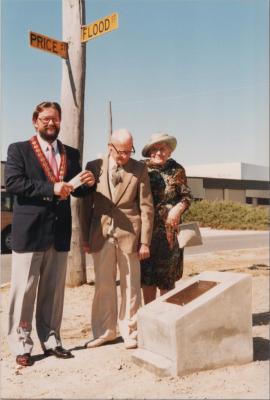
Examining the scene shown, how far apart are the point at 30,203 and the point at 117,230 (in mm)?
753

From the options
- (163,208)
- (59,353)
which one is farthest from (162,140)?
(59,353)

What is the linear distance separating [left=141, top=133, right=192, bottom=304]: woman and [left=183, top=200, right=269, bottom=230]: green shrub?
23.2m

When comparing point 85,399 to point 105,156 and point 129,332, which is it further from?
point 105,156

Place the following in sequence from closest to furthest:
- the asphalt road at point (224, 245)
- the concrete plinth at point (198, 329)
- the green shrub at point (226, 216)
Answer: the concrete plinth at point (198, 329) < the asphalt road at point (224, 245) < the green shrub at point (226, 216)

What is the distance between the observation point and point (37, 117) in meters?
3.71

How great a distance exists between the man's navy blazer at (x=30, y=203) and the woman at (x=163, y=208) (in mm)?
920

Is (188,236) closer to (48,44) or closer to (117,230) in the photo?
(117,230)

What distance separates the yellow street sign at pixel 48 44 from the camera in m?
5.01

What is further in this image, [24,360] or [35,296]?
[35,296]

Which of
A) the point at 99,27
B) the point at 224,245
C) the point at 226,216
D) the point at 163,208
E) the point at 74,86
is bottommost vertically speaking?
the point at 224,245

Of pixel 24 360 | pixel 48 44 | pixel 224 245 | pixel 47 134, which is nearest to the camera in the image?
pixel 24 360

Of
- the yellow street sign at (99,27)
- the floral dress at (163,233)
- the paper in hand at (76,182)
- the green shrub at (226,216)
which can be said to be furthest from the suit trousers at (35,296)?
the green shrub at (226,216)

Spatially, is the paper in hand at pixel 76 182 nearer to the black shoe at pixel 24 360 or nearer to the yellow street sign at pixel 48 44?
the black shoe at pixel 24 360

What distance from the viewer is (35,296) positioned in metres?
3.71
